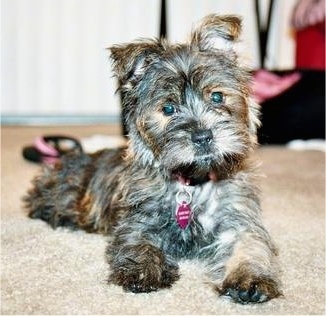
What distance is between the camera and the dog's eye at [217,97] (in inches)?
91.2

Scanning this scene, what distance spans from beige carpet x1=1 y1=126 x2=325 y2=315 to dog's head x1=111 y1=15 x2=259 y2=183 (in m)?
0.42

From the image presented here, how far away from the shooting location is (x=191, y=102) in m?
2.26

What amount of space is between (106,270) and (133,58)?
773 millimetres

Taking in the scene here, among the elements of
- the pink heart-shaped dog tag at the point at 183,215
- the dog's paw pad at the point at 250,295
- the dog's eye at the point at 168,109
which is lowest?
the dog's paw pad at the point at 250,295

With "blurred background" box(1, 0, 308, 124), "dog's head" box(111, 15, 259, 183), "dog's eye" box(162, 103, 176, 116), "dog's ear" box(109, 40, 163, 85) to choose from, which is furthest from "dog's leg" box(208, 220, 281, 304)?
"blurred background" box(1, 0, 308, 124)

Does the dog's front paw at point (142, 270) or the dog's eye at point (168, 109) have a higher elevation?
the dog's eye at point (168, 109)

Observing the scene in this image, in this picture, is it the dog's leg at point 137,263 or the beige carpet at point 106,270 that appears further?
the dog's leg at point 137,263

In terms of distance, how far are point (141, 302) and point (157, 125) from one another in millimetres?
680

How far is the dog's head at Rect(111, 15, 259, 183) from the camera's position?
2160 mm

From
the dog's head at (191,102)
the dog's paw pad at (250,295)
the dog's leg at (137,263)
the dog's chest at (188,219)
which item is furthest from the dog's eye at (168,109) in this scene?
the dog's paw pad at (250,295)

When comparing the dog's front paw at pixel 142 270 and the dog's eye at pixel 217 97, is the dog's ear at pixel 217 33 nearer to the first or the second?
the dog's eye at pixel 217 97

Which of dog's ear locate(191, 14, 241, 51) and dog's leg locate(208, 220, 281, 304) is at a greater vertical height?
dog's ear locate(191, 14, 241, 51)

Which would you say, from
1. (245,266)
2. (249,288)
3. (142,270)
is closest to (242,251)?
(245,266)

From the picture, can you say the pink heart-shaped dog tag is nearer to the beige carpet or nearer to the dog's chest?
the dog's chest
